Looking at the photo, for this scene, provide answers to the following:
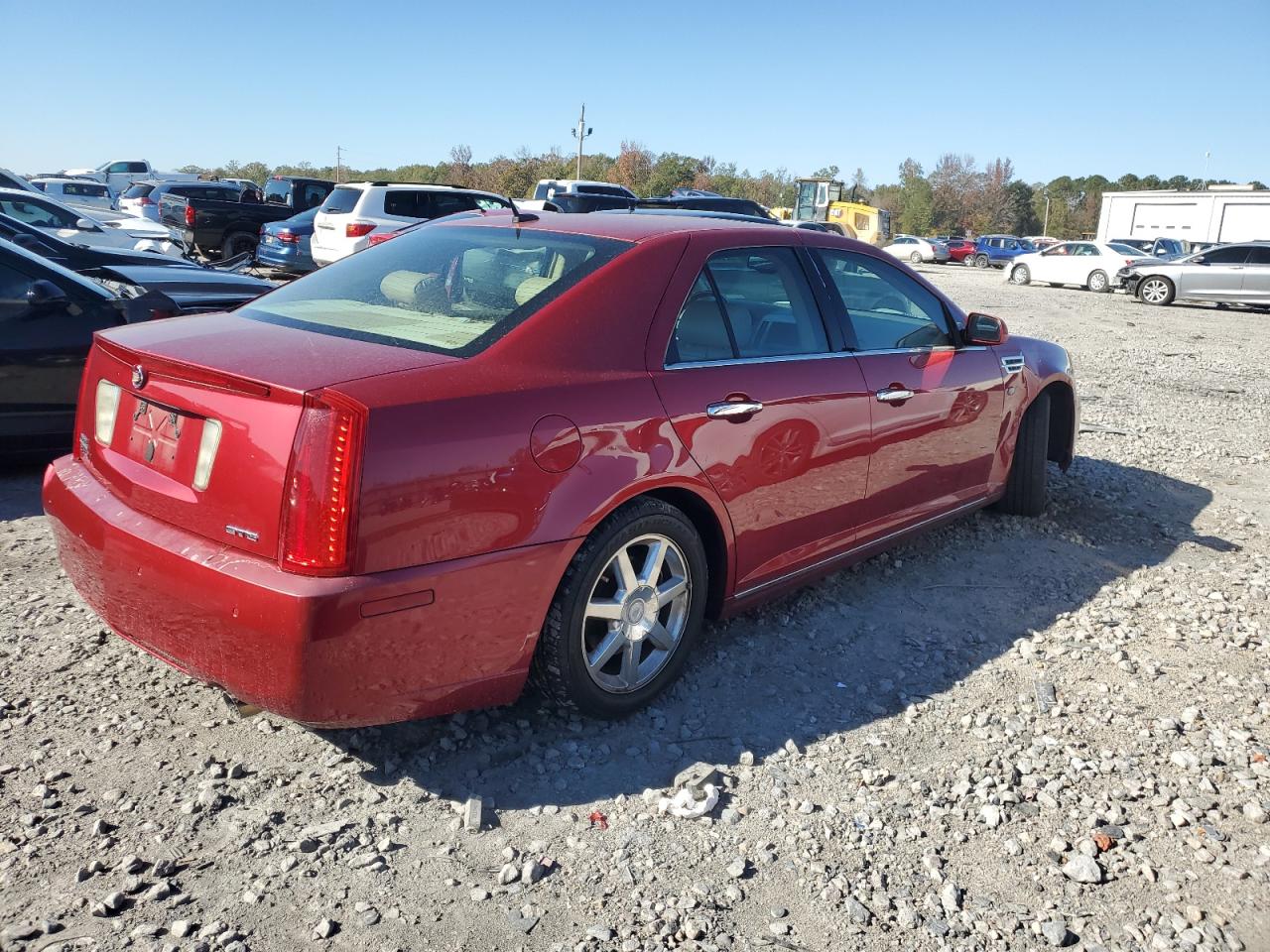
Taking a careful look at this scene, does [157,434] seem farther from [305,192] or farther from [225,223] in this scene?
[305,192]

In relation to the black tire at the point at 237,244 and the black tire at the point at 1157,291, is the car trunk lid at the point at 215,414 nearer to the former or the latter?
the black tire at the point at 237,244

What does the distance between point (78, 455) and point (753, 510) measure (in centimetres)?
225

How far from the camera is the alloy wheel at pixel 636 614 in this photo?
10.4 feet

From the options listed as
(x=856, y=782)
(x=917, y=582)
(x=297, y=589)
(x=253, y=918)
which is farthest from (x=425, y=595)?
(x=917, y=582)

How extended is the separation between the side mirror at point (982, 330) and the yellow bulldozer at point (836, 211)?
36055mm

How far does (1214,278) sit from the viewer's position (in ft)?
74.4

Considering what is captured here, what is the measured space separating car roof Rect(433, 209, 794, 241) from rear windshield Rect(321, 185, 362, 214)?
12.0 meters

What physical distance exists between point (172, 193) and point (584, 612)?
82.4 feet

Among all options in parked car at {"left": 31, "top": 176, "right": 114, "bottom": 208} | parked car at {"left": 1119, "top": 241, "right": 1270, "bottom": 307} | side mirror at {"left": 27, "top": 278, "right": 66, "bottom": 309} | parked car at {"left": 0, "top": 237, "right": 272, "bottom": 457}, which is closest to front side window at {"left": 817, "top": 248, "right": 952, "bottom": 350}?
parked car at {"left": 0, "top": 237, "right": 272, "bottom": 457}

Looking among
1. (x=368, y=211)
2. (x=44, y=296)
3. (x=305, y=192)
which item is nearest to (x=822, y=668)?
(x=44, y=296)

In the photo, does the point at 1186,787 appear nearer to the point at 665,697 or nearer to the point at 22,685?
the point at 665,697

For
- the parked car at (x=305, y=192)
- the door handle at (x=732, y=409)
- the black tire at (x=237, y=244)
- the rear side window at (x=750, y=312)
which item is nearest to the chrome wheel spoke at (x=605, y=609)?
the door handle at (x=732, y=409)

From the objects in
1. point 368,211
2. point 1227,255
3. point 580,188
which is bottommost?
point 1227,255

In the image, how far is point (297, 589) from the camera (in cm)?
248
